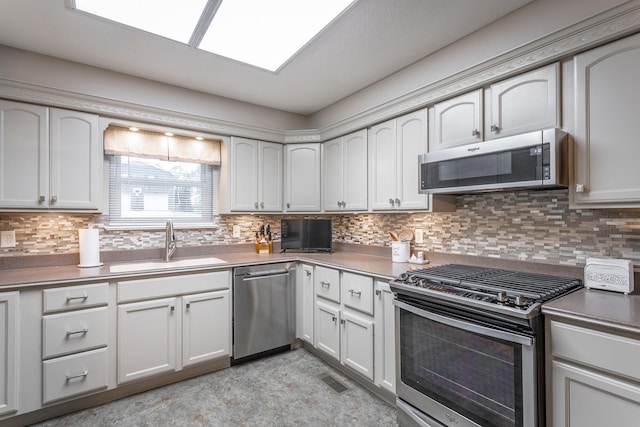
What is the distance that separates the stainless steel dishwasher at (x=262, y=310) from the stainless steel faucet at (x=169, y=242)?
679 mm

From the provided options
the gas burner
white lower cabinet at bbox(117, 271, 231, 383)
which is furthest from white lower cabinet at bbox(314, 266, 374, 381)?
white lower cabinet at bbox(117, 271, 231, 383)

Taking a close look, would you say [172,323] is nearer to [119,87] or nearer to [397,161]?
[119,87]

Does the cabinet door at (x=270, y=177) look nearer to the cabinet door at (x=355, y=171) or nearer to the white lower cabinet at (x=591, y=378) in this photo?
the cabinet door at (x=355, y=171)

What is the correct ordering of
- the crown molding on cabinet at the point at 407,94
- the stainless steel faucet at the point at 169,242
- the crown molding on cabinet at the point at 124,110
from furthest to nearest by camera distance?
the stainless steel faucet at the point at 169,242
the crown molding on cabinet at the point at 124,110
the crown molding on cabinet at the point at 407,94

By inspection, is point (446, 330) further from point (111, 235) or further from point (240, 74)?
point (111, 235)

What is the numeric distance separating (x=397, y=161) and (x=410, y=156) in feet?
0.45

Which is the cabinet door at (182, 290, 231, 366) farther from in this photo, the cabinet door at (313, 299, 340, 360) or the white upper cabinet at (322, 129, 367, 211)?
the white upper cabinet at (322, 129, 367, 211)

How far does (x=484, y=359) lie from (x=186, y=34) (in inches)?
105

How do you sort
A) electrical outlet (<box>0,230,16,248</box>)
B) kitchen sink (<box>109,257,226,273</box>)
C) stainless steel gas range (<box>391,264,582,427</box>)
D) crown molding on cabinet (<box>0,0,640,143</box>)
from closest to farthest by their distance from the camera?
stainless steel gas range (<box>391,264,582,427</box>), crown molding on cabinet (<box>0,0,640,143</box>), electrical outlet (<box>0,230,16,248</box>), kitchen sink (<box>109,257,226,273</box>)

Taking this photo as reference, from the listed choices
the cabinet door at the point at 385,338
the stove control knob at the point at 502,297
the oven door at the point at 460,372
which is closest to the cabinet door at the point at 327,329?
the cabinet door at the point at 385,338

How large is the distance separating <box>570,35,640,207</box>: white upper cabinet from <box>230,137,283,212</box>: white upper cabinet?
2.61m

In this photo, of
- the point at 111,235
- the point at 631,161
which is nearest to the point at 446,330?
the point at 631,161

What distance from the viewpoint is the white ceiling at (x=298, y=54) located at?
6.32 feet

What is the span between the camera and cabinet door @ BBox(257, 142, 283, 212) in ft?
11.2
